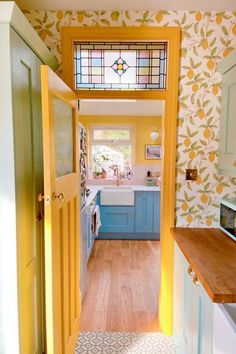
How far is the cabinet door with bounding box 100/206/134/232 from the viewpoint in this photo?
4469 mm

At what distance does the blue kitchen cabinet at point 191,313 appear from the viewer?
116 centimetres

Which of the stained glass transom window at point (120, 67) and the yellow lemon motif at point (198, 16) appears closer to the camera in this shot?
the yellow lemon motif at point (198, 16)

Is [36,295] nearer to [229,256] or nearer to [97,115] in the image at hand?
[229,256]

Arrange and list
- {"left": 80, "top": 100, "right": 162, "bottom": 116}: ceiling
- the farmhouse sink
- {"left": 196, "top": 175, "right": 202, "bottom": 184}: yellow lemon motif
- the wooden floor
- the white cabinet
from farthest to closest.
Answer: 1. the farmhouse sink
2. {"left": 80, "top": 100, "right": 162, "bottom": 116}: ceiling
3. the wooden floor
4. {"left": 196, "top": 175, "right": 202, "bottom": 184}: yellow lemon motif
5. the white cabinet

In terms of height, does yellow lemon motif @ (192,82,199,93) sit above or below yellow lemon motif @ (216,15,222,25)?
below

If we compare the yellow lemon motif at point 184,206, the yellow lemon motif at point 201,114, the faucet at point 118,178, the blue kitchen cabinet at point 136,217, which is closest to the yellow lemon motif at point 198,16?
the yellow lemon motif at point 201,114

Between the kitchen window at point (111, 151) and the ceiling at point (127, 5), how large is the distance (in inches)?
123

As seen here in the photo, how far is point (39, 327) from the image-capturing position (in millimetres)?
1586

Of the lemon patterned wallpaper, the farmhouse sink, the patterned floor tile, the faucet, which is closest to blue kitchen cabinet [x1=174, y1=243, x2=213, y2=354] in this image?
the patterned floor tile

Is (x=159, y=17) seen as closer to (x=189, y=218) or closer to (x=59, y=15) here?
(x=59, y=15)

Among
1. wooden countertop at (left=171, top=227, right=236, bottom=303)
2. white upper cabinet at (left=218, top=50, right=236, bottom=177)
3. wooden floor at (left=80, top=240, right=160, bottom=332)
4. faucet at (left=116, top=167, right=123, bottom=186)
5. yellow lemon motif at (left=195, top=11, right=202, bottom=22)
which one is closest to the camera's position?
wooden countertop at (left=171, top=227, right=236, bottom=303)

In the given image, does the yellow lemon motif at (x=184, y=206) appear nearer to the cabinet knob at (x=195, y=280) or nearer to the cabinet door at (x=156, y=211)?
the cabinet knob at (x=195, y=280)

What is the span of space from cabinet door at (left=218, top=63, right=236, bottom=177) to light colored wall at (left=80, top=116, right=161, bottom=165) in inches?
128

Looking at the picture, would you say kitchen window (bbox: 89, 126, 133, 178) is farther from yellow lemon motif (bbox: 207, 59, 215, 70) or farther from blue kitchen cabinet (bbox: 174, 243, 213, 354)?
blue kitchen cabinet (bbox: 174, 243, 213, 354)
